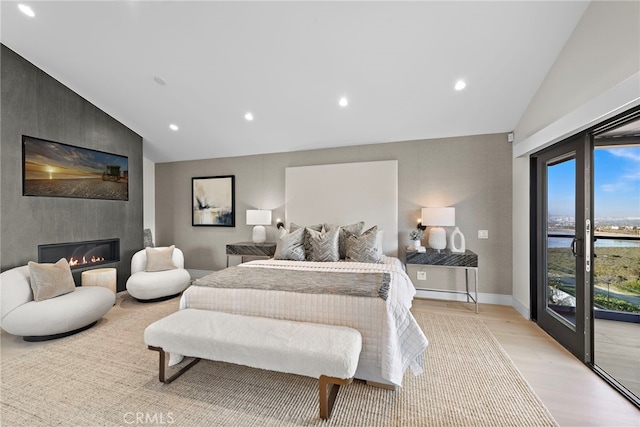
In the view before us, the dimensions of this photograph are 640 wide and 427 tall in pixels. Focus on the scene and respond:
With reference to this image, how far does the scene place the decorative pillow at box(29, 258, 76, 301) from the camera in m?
2.66

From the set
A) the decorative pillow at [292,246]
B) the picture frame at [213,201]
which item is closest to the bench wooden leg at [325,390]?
the decorative pillow at [292,246]

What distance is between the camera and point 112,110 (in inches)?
156

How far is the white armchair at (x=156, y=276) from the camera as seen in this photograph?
350 centimetres

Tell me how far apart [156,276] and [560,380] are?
177 inches

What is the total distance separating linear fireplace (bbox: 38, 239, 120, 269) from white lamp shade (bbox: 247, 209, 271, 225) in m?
2.17

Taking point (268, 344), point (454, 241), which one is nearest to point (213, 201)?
point (268, 344)

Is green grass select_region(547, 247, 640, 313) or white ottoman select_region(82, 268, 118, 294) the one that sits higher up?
green grass select_region(547, 247, 640, 313)

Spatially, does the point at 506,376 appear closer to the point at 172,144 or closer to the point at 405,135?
the point at 405,135

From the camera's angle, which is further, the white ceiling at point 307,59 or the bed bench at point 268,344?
the white ceiling at point 307,59

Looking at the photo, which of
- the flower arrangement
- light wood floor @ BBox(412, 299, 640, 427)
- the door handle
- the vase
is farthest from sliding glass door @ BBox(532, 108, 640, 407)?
the flower arrangement

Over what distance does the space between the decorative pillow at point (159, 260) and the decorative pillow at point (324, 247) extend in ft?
7.28

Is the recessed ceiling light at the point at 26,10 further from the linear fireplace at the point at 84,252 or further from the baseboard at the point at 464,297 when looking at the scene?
the baseboard at the point at 464,297

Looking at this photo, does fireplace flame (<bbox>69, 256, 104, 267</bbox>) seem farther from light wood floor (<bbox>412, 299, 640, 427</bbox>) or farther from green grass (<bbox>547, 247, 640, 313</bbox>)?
green grass (<bbox>547, 247, 640, 313</bbox>)

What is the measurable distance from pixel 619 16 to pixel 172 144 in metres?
5.64
